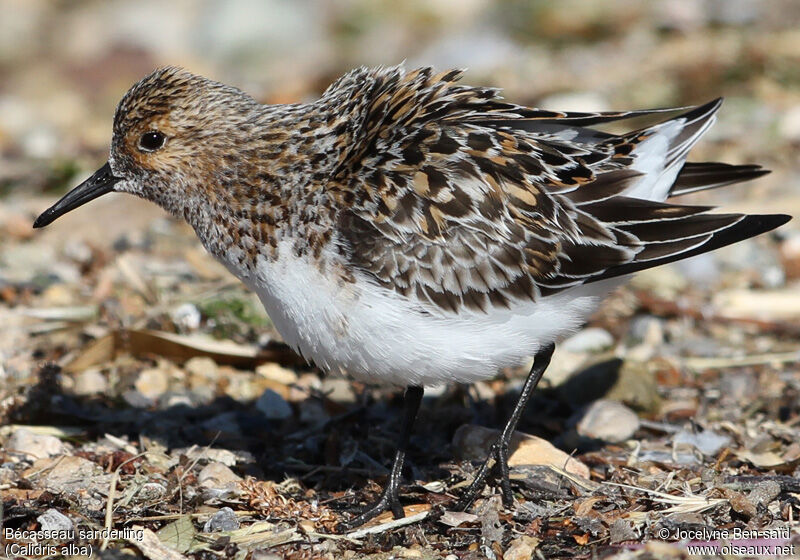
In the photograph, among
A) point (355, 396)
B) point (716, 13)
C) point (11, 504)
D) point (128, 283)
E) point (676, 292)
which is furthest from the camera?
point (716, 13)

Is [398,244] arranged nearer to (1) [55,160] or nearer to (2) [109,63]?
(1) [55,160]

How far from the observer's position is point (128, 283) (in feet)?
26.2

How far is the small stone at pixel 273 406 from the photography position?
264 inches

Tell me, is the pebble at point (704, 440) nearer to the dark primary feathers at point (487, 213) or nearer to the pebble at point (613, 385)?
the pebble at point (613, 385)

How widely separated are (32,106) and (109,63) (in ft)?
5.26

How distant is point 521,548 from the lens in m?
4.98

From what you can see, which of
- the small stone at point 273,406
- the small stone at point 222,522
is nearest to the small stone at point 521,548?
the small stone at point 222,522

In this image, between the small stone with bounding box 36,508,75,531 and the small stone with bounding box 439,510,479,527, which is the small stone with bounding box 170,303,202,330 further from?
the small stone with bounding box 439,510,479,527

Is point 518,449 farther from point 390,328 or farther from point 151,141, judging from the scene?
point 151,141

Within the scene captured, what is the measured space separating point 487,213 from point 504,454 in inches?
53.2

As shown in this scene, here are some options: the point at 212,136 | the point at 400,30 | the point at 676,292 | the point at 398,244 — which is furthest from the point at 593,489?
the point at 400,30

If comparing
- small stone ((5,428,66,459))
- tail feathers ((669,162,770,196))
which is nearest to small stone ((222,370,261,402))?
small stone ((5,428,66,459))

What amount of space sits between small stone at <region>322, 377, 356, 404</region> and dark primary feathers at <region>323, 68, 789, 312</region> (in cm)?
177

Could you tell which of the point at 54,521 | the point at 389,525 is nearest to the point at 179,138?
the point at 54,521
